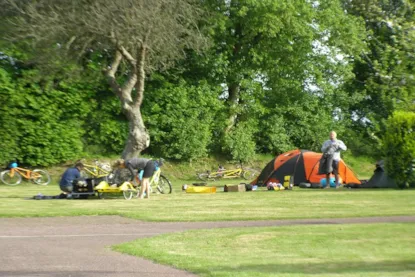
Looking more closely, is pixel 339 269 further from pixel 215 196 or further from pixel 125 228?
pixel 215 196

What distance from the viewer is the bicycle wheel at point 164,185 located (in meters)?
27.3

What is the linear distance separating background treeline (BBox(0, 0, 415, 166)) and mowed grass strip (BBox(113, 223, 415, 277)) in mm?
19622

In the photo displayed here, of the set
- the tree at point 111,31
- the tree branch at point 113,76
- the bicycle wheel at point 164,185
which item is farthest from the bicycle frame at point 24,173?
the bicycle wheel at point 164,185

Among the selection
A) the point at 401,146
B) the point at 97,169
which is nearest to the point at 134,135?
the point at 97,169

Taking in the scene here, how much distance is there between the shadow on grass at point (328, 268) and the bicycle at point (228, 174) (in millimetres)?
27757

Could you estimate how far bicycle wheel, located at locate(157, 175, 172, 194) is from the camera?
89.5ft

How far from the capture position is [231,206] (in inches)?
836

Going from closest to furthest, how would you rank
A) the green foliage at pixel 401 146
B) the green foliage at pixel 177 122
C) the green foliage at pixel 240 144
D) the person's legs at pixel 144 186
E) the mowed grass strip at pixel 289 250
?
the mowed grass strip at pixel 289 250 < the person's legs at pixel 144 186 < the green foliage at pixel 401 146 < the green foliage at pixel 177 122 < the green foliage at pixel 240 144

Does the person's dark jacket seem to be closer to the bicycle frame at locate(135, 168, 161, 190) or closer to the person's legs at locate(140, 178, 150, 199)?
the bicycle frame at locate(135, 168, 161, 190)

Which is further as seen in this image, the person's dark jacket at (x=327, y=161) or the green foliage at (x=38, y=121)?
the green foliage at (x=38, y=121)

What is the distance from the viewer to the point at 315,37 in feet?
139

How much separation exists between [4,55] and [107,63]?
14.1 ft

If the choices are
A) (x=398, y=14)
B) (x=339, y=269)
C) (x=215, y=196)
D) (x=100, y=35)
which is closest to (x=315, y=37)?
(x=100, y=35)

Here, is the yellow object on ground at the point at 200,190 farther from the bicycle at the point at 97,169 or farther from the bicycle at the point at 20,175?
the bicycle at the point at 20,175
